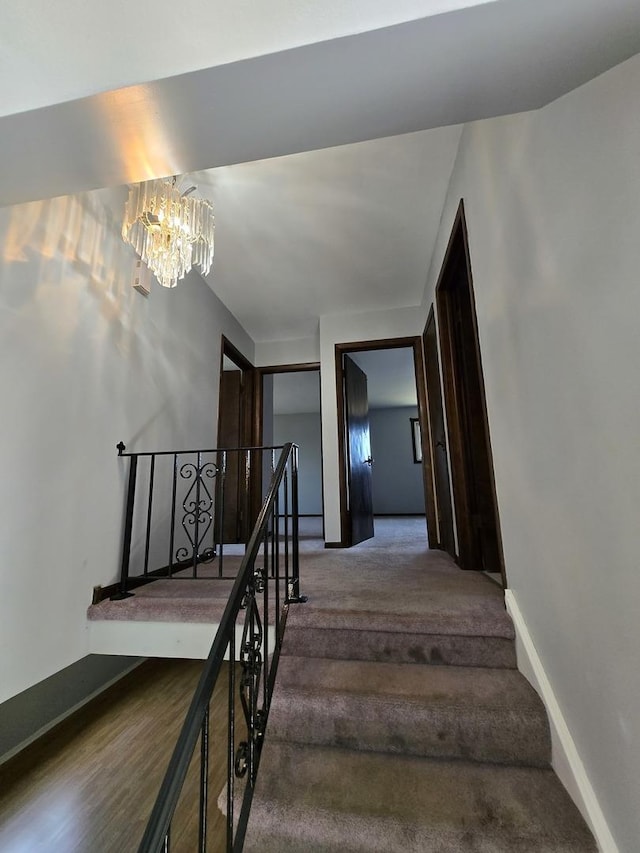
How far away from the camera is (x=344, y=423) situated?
152 inches

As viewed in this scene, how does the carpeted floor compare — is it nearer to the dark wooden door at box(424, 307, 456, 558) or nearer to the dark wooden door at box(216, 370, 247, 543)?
the dark wooden door at box(424, 307, 456, 558)

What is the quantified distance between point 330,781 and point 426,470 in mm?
2836

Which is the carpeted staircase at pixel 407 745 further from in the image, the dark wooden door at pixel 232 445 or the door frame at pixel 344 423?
the dark wooden door at pixel 232 445

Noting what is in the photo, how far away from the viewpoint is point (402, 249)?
10.1 ft

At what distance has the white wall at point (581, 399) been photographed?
793 millimetres

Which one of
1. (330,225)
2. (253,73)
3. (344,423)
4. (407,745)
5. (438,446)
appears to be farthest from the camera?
(344,423)

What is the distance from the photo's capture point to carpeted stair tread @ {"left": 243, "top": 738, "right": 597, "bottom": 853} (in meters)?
0.96

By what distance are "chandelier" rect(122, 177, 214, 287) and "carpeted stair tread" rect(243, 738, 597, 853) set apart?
2.23m

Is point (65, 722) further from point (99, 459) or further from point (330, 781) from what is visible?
point (330, 781)

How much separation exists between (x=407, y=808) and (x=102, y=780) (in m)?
1.30

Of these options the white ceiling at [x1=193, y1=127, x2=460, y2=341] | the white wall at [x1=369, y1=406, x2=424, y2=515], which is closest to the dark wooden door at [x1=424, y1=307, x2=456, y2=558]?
the white ceiling at [x1=193, y1=127, x2=460, y2=341]

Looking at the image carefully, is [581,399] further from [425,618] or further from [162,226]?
[162,226]

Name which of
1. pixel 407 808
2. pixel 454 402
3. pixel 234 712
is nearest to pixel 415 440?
pixel 454 402

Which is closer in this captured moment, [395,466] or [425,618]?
[425,618]
